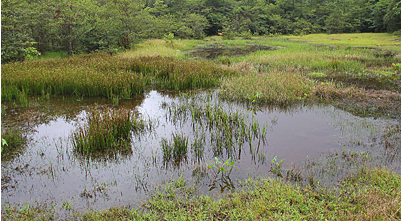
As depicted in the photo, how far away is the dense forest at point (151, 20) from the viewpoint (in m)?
15.2

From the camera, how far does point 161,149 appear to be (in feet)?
15.9

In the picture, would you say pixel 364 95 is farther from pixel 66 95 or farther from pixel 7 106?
pixel 7 106

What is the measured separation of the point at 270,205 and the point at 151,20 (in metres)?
22.9

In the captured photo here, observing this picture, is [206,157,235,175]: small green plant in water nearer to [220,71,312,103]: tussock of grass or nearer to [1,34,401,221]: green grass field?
[1,34,401,221]: green grass field

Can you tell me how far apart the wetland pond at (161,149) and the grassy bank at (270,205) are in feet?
0.76

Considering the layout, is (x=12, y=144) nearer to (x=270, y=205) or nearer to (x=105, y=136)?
(x=105, y=136)

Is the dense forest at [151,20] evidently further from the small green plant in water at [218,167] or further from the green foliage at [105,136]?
the small green plant in water at [218,167]

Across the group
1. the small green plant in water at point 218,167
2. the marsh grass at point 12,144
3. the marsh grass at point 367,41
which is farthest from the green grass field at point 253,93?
the marsh grass at point 367,41

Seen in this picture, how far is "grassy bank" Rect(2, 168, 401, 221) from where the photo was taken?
292 centimetres

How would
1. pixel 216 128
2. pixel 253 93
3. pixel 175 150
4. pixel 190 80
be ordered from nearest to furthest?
1. pixel 175 150
2. pixel 216 128
3. pixel 253 93
4. pixel 190 80

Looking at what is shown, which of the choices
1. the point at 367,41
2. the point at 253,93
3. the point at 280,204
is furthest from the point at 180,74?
the point at 367,41

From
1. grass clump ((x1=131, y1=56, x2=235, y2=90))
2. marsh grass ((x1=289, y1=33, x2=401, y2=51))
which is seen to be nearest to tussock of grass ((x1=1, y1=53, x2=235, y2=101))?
grass clump ((x1=131, y1=56, x2=235, y2=90))

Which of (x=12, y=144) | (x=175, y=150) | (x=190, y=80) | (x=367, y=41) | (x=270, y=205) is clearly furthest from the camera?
(x=367, y=41)

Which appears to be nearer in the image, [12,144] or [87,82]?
[12,144]
